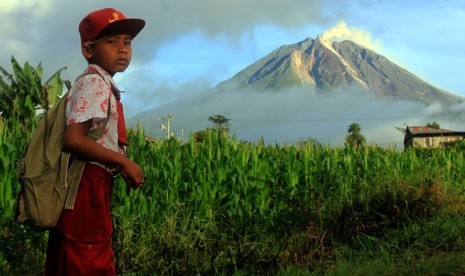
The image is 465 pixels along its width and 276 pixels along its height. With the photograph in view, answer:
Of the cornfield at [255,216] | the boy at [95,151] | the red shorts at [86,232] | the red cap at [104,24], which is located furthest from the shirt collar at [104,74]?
the cornfield at [255,216]

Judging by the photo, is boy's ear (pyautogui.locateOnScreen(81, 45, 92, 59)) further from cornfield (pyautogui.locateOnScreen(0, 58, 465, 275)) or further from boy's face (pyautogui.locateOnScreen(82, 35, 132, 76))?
cornfield (pyautogui.locateOnScreen(0, 58, 465, 275))

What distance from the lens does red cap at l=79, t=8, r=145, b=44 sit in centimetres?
223

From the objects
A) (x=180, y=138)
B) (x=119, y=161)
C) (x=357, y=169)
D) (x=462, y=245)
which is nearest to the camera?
(x=119, y=161)

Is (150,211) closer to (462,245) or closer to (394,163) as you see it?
(462,245)

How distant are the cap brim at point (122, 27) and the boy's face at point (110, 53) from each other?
0.02 meters

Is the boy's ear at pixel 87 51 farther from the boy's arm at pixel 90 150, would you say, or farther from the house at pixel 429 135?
the house at pixel 429 135

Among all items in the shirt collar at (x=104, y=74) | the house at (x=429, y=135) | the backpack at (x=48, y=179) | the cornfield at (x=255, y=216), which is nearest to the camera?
the backpack at (x=48, y=179)

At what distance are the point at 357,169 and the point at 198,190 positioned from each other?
4.19m

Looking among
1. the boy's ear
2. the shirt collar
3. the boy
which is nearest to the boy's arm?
the boy

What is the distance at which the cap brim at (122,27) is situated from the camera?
2.23 meters

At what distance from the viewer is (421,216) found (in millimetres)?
6922

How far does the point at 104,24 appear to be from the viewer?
223cm

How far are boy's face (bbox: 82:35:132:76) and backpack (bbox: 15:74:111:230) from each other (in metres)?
0.27

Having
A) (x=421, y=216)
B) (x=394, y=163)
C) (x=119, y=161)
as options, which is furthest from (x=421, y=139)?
(x=119, y=161)
